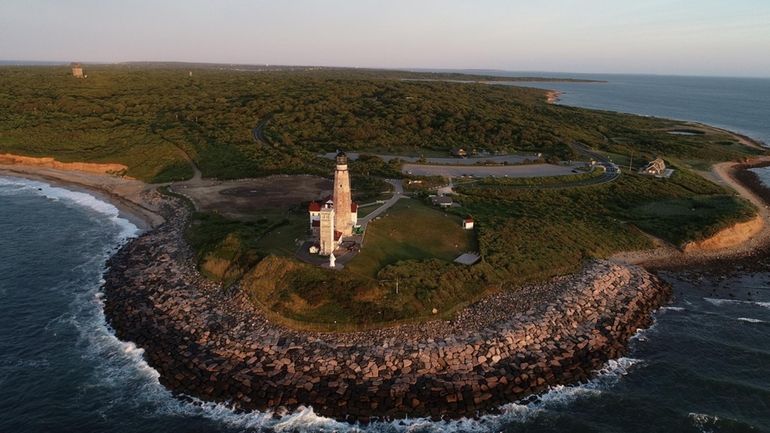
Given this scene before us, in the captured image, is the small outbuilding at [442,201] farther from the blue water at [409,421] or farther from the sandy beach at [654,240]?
the blue water at [409,421]

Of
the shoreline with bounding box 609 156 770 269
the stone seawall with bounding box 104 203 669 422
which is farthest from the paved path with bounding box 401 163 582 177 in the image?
the stone seawall with bounding box 104 203 669 422

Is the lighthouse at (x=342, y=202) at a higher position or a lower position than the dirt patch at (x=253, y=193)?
higher

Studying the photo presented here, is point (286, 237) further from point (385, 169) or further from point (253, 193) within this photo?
point (385, 169)

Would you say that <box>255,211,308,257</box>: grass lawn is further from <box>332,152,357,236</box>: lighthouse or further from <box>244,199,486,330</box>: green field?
<box>332,152,357,236</box>: lighthouse

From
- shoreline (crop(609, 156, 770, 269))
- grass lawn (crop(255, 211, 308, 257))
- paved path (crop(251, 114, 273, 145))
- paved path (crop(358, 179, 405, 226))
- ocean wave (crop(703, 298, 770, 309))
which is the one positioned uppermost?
paved path (crop(251, 114, 273, 145))

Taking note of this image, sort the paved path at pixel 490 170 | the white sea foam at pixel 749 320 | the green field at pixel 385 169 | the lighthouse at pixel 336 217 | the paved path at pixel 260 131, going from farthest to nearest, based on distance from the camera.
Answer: the paved path at pixel 260 131
the paved path at pixel 490 170
the lighthouse at pixel 336 217
the white sea foam at pixel 749 320
the green field at pixel 385 169

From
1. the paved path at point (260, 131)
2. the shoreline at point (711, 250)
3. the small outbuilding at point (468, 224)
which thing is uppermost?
the paved path at point (260, 131)

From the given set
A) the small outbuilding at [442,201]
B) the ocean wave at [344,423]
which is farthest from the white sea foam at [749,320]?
the small outbuilding at [442,201]
